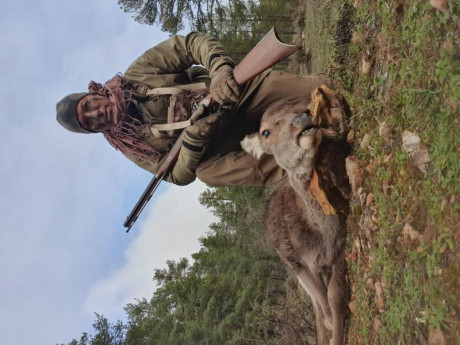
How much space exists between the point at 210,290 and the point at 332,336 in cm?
1719

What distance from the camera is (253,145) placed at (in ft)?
16.9

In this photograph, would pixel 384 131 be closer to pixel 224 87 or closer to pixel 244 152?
pixel 224 87

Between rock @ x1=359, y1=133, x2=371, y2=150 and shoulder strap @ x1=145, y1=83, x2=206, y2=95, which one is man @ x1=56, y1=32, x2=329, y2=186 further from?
rock @ x1=359, y1=133, x2=371, y2=150

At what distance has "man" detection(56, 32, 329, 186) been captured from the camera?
5.16m

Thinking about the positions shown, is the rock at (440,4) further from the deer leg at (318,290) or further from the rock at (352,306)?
the deer leg at (318,290)

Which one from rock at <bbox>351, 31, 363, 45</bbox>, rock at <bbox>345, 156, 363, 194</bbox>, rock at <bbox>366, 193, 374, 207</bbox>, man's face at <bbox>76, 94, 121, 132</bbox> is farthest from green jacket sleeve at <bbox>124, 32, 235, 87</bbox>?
rock at <bbox>366, 193, 374, 207</bbox>

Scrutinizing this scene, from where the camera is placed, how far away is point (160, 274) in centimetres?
2414

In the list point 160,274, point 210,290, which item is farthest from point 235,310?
point 160,274

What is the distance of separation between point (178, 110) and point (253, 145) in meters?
1.06

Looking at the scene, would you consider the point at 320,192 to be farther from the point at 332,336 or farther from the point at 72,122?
the point at 72,122

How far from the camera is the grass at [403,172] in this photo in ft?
7.97

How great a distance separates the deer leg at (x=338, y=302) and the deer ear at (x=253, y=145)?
1.65m

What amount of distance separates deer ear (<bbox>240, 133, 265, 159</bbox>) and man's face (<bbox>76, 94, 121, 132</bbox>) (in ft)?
5.52

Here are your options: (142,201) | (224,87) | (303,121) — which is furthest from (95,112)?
(303,121)
